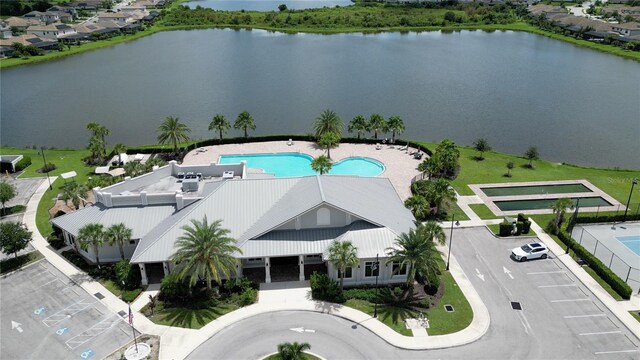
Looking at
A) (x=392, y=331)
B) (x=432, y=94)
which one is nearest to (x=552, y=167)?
(x=432, y=94)

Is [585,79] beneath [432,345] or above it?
above

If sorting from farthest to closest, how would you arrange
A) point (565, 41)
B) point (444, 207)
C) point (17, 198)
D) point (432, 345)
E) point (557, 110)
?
point (565, 41) < point (557, 110) < point (17, 198) < point (444, 207) < point (432, 345)

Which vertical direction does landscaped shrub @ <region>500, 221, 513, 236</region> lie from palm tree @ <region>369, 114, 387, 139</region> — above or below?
below

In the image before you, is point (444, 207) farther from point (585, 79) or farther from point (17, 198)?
point (585, 79)

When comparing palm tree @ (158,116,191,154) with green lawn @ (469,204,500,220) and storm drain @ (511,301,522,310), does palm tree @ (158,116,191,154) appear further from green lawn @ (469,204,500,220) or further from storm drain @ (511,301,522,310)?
storm drain @ (511,301,522,310)

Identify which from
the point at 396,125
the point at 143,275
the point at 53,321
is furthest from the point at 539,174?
the point at 53,321

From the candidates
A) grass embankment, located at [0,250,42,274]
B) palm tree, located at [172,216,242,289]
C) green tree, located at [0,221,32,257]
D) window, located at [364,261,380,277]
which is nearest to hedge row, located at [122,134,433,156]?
grass embankment, located at [0,250,42,274]
